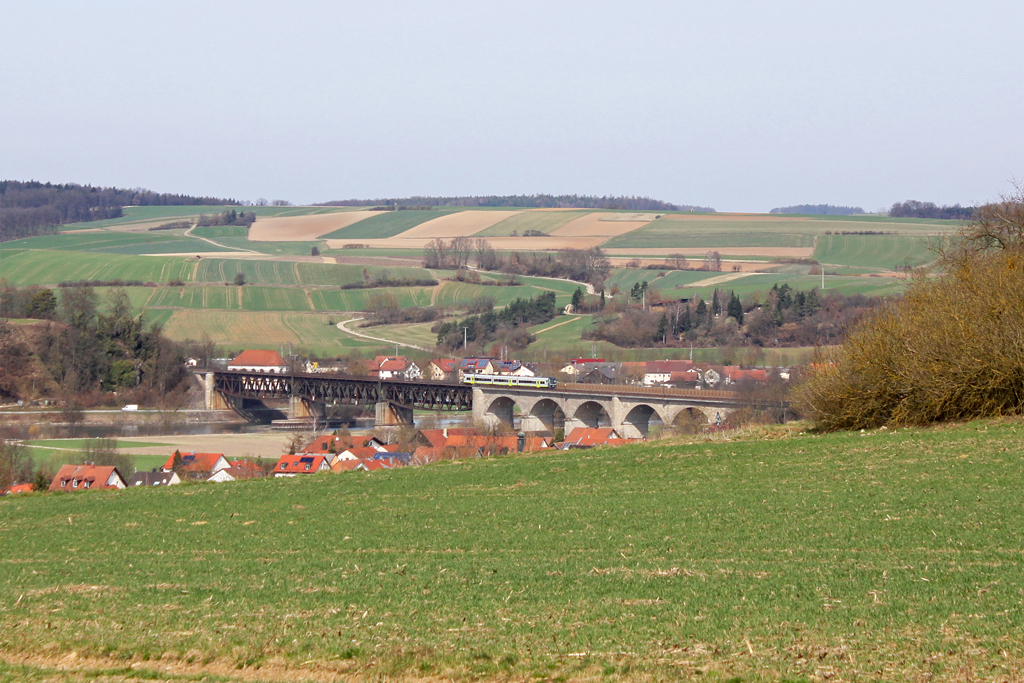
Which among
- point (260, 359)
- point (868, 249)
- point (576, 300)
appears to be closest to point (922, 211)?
point (868, 249)

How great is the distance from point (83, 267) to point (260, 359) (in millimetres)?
47555

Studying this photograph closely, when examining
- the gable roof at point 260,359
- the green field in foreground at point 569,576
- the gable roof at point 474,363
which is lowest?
the gable roof at point 260,359

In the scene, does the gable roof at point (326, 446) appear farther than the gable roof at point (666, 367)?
No

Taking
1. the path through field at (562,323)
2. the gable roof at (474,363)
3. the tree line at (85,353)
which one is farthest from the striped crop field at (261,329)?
the path through field at (562,323)

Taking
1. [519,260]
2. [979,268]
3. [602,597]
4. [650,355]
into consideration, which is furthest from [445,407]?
[602,597]

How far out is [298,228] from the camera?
190 meters

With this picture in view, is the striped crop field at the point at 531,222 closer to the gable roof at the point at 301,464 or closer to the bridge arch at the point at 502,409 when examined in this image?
the bridge arch at the point at 502,409

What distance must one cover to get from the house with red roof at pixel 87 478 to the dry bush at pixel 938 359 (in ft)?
98.6

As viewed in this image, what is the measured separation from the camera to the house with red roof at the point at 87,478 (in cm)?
4238

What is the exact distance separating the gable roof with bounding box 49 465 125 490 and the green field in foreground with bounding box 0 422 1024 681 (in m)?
22.8

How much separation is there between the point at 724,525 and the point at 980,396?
1242 centimetres

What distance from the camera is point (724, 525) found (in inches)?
572

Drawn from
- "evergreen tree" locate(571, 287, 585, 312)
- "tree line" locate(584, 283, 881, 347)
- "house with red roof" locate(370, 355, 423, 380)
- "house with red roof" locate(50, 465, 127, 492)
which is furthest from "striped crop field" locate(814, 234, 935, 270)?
"house with red roof" locate(50, 465, 127, 492)

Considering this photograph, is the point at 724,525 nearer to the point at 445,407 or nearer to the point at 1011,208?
the point at 1011,208
